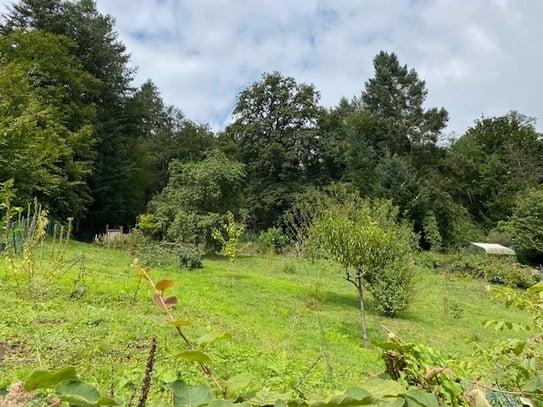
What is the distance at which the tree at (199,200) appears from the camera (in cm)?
1916

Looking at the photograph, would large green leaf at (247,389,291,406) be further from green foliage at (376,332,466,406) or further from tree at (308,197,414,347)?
tree at (308,197,414,347)

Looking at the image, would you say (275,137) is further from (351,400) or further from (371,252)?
(351,400)

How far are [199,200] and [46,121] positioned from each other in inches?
298

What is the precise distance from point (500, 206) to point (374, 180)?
36.9 feet

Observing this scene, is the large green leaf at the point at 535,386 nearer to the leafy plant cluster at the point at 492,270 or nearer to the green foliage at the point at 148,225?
the leafy plant cluster at the point at 492,270

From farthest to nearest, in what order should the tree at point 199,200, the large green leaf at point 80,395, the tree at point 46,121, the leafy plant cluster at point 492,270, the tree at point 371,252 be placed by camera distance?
1. the tree at point 199,200
2. the leafy plant cluster at point 492,270
3. the tree at point 46,121
4. the tree at point 371,252
5. the large green leaf at point 80,395

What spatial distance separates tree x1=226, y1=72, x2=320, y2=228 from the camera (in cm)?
2870

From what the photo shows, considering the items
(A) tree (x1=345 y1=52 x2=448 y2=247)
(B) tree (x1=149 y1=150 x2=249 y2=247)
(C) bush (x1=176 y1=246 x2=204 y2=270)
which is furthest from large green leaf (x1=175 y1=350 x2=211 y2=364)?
(A) tree (x1=345 y1=52 x2=448 y2=247)

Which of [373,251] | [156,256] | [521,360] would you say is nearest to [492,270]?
[373,251]

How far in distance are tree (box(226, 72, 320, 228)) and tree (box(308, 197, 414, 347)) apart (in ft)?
58.4

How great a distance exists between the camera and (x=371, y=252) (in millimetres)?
8266

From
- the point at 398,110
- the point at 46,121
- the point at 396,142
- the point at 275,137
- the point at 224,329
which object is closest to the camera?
the point at 224,329

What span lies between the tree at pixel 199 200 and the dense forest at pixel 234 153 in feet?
0.22

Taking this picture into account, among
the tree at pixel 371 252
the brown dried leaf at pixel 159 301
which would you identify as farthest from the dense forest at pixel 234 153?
the brown dried leaf at pixel 159 301
